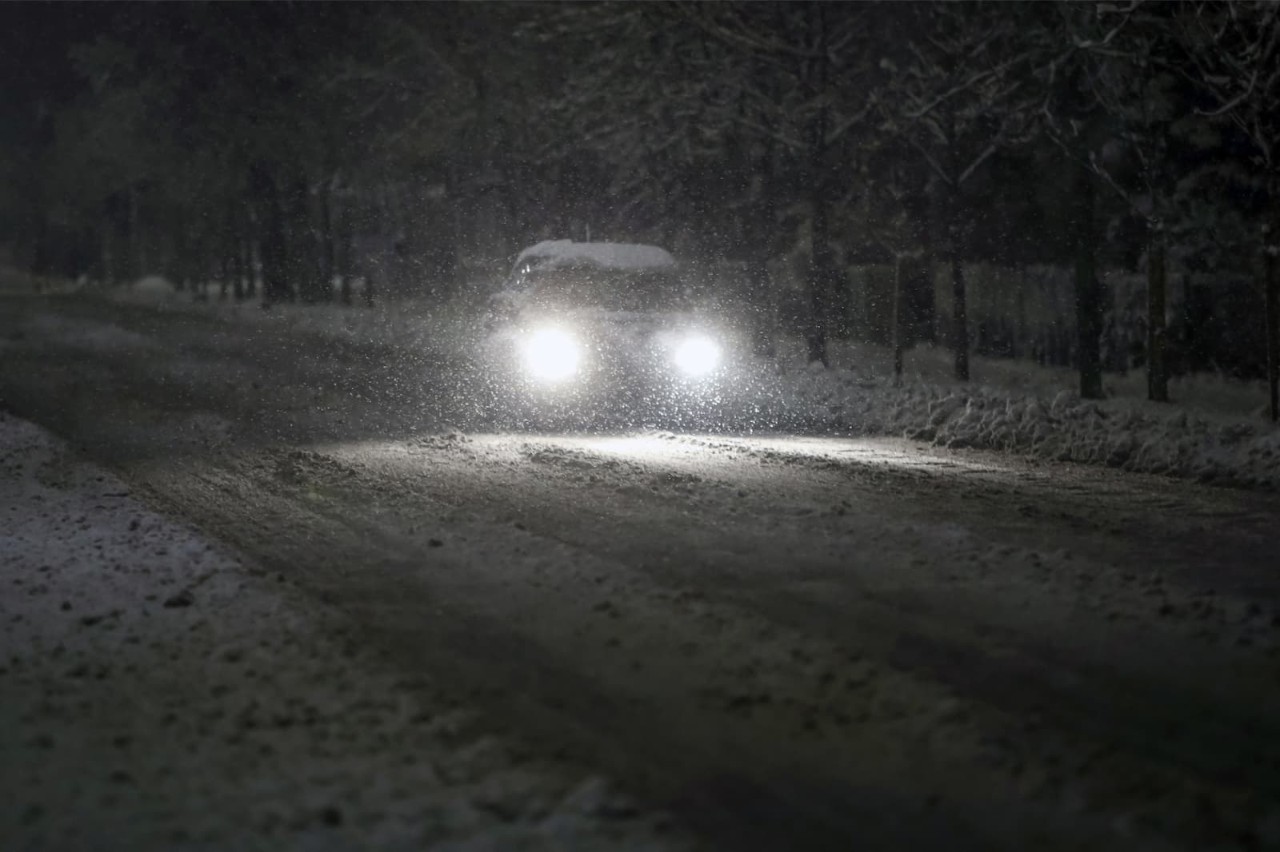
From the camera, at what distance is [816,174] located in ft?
81.8

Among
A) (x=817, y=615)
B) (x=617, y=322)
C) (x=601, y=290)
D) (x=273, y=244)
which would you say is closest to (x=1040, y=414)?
(x=817, y=615)

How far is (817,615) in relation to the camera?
6.97m

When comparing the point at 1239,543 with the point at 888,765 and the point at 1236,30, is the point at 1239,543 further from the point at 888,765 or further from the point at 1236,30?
the point at 1236,30

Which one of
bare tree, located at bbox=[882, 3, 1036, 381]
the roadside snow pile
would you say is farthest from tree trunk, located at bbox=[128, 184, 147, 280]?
the roadside snow pile

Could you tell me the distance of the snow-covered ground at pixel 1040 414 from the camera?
42.4ft

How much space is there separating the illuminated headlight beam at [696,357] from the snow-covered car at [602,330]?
0.02 meters

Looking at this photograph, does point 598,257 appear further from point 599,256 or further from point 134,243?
point 134,243

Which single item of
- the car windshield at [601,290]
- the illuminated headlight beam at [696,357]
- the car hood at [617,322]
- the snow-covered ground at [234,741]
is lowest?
the snow-covered ground at [234,741]

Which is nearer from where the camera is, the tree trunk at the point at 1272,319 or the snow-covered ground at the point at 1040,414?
the snow-covered ground at the point at 1040,414

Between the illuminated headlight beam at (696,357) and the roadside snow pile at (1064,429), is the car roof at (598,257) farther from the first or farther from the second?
the roadside snow pile at (1064,429)

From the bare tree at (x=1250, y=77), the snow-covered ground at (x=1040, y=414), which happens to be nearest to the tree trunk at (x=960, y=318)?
the snow-covered ground at (x=1040, y=414)

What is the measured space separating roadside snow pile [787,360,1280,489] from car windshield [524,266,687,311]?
A: 6010 millimetres

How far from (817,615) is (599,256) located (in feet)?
59.5

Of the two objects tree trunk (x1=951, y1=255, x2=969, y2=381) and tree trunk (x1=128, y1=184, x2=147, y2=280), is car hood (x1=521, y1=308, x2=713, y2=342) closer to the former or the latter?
tree trunk (x1=951, y1=255, x2=969, y2=381)
